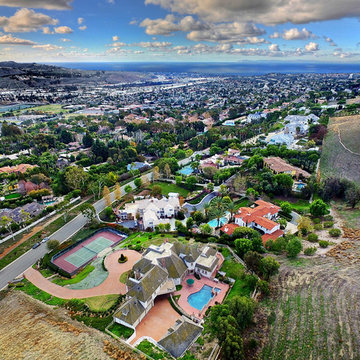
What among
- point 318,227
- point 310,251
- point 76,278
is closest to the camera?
point 76,278

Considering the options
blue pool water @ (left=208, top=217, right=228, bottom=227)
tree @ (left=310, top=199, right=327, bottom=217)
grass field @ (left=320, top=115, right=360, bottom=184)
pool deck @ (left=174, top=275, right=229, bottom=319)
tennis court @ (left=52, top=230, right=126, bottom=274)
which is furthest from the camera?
grass field @ (left=320, top=115, right=360, bottom=184)

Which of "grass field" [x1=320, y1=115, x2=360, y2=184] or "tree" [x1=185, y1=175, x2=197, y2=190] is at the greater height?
"grass field" [x1=320, y1=115, x2=360, y2=184]

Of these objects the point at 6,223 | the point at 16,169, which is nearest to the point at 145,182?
the point at 6,223

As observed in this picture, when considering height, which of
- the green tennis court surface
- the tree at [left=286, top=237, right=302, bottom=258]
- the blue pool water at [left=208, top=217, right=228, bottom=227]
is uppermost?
the tree at [left=286, top=237, right=302, bottom=258]

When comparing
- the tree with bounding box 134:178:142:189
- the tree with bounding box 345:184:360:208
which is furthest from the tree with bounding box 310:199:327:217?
the tree with bounding box 134:178:142:189

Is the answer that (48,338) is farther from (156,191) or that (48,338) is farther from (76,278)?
(156,191)

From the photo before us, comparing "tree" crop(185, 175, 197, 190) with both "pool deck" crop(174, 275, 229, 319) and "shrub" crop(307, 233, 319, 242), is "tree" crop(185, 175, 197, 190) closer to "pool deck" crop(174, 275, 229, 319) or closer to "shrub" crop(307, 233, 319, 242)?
"shrub" crop(307, 233, 319, 242)

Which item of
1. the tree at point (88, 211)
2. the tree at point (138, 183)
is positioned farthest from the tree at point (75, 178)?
the tree at point (88, 211)
